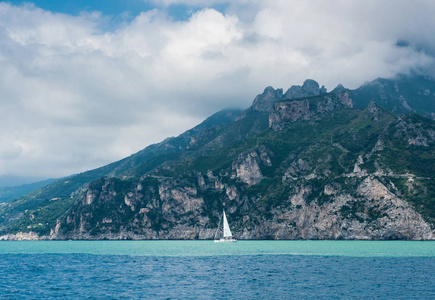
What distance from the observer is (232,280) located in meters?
81.6

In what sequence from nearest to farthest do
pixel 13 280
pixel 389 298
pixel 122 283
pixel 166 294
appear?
pixel 389 298 < pixel 166 294 < pixel 122 283 < pixel 13 280

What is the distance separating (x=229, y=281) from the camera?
263 ft

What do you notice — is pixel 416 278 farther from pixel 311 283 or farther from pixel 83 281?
pixel 83 281

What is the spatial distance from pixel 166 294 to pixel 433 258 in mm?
84092

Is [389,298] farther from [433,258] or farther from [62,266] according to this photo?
[62,266]

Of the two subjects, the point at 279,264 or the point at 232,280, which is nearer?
the point at 232,280

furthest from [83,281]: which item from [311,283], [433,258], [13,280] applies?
[433,258]

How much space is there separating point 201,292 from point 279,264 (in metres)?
44.4

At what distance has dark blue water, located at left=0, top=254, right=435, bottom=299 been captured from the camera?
66688mm

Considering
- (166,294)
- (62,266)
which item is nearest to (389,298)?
(166,294)

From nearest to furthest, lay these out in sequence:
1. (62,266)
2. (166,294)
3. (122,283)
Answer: (166,294), (122,283), (62,266)

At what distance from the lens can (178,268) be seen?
10244 centimetres

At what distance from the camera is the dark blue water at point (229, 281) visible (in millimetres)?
66688

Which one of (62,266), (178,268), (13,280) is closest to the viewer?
(13,280)
